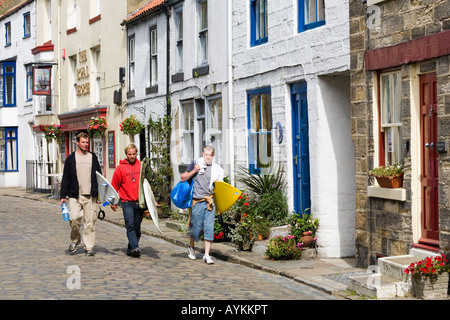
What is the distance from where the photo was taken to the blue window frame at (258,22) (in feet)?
48.8

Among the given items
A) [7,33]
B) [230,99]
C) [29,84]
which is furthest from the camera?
[7,33]

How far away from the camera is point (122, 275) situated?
34.7 feet

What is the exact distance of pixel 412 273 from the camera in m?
8.63

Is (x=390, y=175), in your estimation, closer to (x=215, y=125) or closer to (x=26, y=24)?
(x=215, y=125)

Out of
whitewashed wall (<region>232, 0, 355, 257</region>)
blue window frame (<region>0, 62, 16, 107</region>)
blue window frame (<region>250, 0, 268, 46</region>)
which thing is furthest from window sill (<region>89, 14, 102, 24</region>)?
whitewashed wall (<region>232, 0, 355, 257</region>)

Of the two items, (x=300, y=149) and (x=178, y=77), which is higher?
(x=178, y=77)

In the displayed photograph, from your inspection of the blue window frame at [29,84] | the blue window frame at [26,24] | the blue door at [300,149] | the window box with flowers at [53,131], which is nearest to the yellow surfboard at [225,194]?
the blue door at [300,149]

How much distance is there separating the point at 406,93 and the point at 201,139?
944 cm

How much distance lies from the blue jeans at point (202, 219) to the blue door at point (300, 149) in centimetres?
197

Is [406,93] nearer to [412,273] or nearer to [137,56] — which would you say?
[412,273]

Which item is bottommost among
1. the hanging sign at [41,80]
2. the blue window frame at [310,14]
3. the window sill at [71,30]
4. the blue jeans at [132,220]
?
the blue jeans at [132,220]

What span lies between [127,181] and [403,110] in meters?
4.85

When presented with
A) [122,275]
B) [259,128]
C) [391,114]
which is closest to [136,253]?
[122,275]

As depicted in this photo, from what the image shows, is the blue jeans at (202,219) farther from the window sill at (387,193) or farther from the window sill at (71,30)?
the window sill at (71,30)
